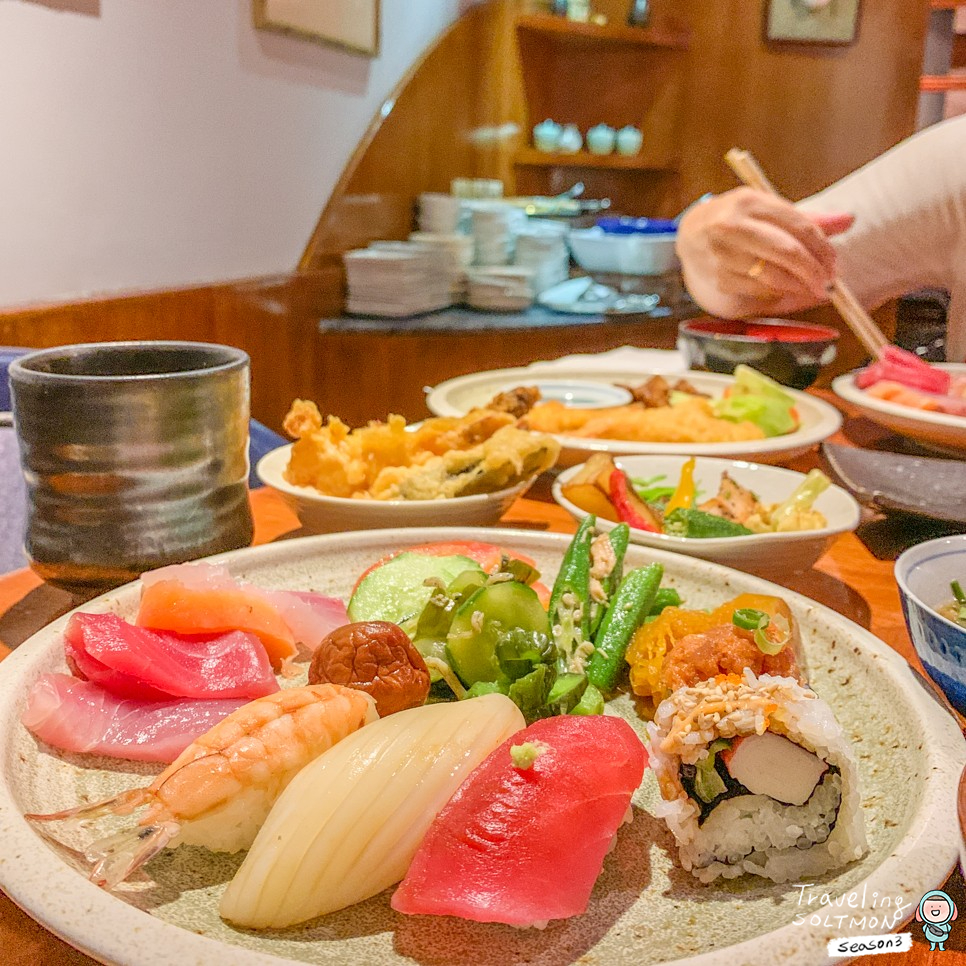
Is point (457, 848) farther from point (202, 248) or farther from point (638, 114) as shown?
point (638, 114)

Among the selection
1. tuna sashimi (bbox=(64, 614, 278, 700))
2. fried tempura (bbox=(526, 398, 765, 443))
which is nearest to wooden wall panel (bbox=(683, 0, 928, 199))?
fried tempura (bbox=(526, 398, 765, 443))

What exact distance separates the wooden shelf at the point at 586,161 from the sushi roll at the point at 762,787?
5627mm

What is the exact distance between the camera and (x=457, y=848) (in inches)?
25.8

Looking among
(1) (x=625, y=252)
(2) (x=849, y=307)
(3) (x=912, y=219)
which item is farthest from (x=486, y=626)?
(1) (x=625, y=252)

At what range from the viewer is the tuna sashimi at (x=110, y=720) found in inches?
32.3

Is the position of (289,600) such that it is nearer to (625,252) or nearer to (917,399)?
(917,399)

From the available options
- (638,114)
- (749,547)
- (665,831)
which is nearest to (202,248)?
(749,547)

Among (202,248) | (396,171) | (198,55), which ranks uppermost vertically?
(198,55)

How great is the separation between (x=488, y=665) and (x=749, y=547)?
0.47 m

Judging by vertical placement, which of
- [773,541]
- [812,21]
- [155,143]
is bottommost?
[773,541]

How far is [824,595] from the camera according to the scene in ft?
4.26

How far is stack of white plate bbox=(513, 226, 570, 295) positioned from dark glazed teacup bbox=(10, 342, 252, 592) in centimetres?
419

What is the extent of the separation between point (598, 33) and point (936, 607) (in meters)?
5.74

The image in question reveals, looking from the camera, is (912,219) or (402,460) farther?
(912,219)
